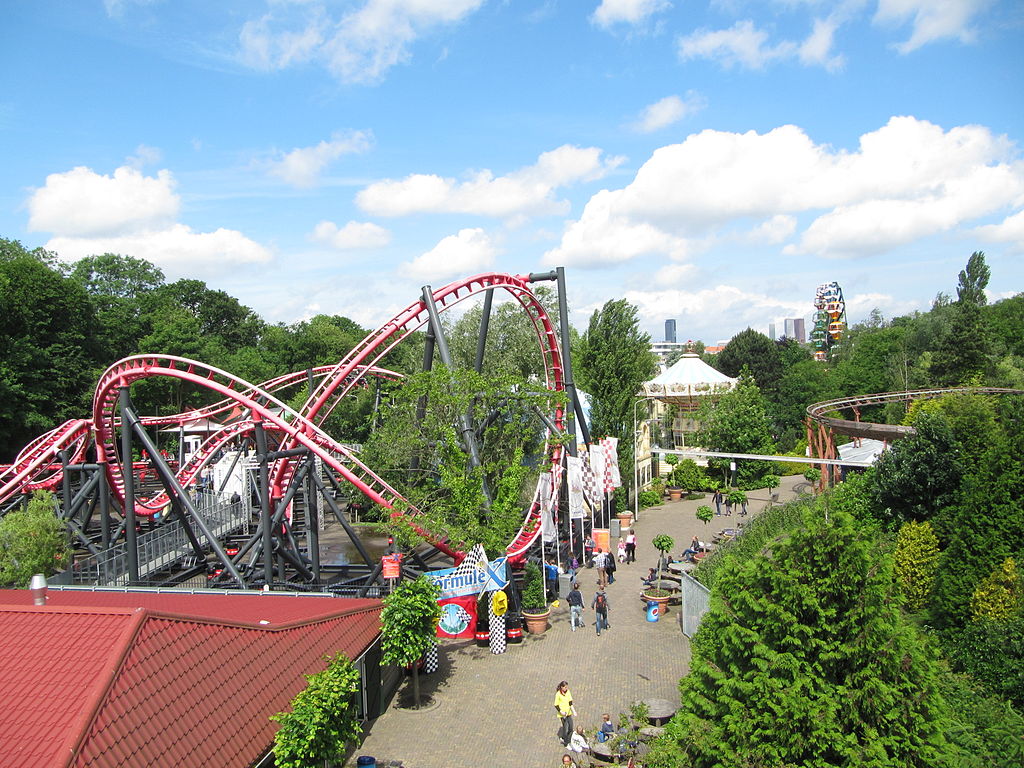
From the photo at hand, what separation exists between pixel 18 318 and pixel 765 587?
46.3 metres

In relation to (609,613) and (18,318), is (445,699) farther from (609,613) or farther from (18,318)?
(18,318)

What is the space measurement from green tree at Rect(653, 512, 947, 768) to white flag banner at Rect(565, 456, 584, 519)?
45.1ft

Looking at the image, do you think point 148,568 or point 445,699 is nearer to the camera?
point 445,699

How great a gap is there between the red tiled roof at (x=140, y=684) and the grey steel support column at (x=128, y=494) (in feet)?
35.7

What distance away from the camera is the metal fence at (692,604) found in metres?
17.1

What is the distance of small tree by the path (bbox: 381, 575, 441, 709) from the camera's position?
45.8 ft

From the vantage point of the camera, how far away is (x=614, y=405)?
36.6 meters

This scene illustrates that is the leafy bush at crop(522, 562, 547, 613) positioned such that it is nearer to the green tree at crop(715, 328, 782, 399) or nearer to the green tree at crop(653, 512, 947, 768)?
the green tree at crop(653, 512, 947, 768)

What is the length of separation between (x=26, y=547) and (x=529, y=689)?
41.3ft

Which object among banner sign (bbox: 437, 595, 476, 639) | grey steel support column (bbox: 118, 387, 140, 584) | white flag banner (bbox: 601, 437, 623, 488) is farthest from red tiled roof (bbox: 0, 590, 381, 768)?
white flag banner (bbox: 601, 437, 623, 488)

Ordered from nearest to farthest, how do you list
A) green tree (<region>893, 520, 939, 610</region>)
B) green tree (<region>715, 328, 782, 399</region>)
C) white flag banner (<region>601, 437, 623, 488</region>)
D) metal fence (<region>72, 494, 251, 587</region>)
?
green tree (<region>893, 520, 939, 610</region>), metal fence (<region>72, 494, 251, 587</region>), white flag banner (<region>601, 437, 623, 488</region>), green tree (<region>715, 328, 782, 399</region>)

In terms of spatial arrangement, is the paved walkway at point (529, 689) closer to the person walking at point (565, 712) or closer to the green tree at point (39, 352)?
the person walking at point (565, 712)

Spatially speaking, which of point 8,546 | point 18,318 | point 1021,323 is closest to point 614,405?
point 8,546

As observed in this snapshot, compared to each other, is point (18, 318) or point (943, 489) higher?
point (18, 318)
